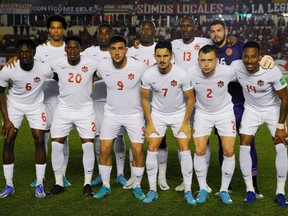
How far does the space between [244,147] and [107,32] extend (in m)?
2.54

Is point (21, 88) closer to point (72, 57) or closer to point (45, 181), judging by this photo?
point (72, 57)

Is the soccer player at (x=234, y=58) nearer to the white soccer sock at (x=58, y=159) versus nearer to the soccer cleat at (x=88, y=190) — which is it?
the soccer cleat at (x=88, y=190)

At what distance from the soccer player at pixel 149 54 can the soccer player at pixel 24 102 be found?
4.71 feet

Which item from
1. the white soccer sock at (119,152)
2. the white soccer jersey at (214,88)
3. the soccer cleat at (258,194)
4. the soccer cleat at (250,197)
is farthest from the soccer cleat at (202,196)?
the white soccer sock at (119,152)

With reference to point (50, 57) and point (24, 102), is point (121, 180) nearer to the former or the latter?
point (24, 102)

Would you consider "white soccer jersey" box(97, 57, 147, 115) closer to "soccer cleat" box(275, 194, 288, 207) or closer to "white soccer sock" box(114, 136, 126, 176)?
"white soccer sock" box(114, 136, 126, 176)

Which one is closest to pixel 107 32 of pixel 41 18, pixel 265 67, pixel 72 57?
pixel 72 57

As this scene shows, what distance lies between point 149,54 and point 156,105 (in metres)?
1.19

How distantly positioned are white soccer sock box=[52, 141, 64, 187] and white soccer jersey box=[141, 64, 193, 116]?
1456 millimetres

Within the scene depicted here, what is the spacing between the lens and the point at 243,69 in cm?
673

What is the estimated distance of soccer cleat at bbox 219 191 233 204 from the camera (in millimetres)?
6750

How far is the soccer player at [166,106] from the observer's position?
6676mm

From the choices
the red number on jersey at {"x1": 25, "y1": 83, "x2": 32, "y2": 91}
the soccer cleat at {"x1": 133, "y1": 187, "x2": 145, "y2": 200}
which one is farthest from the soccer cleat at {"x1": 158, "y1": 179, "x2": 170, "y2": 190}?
the red number on jersey at {"x1": 25, "y1": 83, "x2": 32, "y2": 91}

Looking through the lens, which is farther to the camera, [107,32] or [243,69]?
[107,32]
